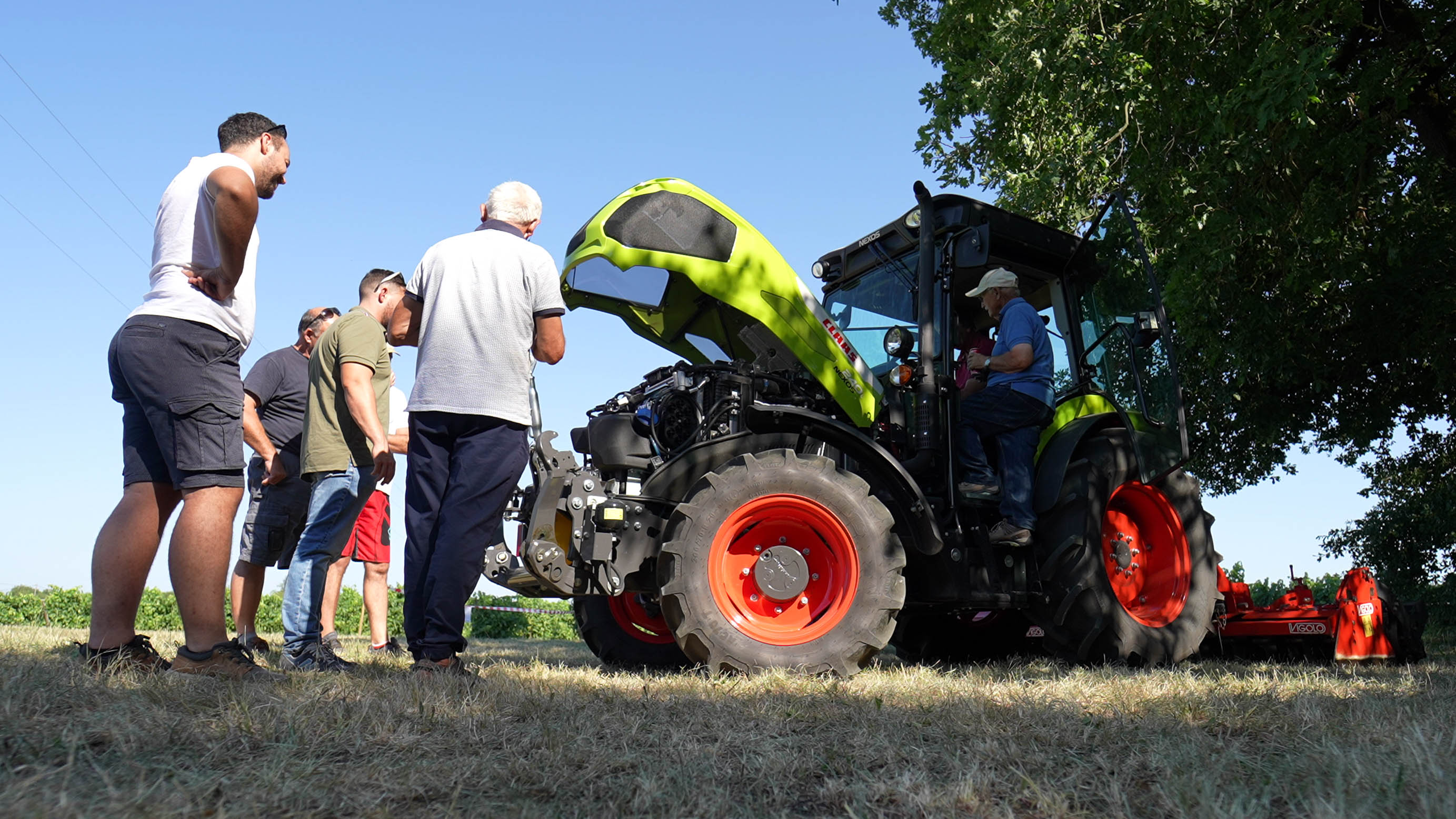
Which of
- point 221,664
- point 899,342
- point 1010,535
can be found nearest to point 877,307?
point 899,342

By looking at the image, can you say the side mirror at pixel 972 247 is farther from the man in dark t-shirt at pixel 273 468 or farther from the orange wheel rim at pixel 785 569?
the man in dark t-shirt at pixel 273 468

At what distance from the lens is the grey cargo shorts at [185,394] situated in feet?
11.2

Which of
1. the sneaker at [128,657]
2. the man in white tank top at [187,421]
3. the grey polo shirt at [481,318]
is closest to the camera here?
the sneaker at [128,657]

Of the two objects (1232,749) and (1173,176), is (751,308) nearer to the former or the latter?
(1232,749)

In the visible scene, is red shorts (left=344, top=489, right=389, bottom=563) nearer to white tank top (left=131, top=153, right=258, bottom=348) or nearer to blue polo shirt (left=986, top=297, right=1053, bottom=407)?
white tank top (left=131, top=153, right=258, bottom=348)

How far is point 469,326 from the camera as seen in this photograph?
13.1ft

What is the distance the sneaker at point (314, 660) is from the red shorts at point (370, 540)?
2572 millimetres

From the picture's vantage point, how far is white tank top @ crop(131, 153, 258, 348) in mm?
3494

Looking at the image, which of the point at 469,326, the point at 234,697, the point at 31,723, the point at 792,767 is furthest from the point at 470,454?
the point at 792,767

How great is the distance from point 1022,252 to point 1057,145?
4.35 meters

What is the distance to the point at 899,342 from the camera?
524cm

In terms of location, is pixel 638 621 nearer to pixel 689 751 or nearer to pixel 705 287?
pixel 705 287

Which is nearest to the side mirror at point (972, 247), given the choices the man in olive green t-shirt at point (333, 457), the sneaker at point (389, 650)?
the man in olive green t-shirt at point (333, 457)

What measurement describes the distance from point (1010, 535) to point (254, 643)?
4.06 metres
